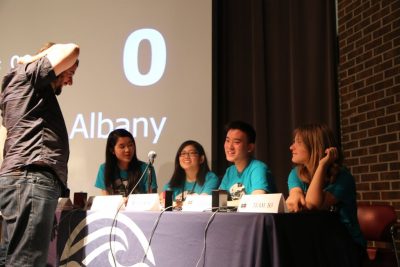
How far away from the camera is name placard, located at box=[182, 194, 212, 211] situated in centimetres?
180

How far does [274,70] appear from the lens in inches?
145

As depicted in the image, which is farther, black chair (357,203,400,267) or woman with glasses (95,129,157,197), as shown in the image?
woman with glasses (95,129,157,197)

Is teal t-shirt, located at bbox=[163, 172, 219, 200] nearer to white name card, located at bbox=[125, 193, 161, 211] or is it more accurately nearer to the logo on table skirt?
white name card, located at bbox=[125, 193, 161, 211]

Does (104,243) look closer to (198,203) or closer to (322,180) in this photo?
(198,203)

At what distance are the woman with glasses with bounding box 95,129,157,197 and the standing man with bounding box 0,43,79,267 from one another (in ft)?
3.74

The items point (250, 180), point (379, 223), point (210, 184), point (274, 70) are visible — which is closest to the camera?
point (379, 223)

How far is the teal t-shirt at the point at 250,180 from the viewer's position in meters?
2.45

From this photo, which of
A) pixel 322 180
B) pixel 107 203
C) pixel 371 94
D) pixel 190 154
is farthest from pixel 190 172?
pixel 371 94

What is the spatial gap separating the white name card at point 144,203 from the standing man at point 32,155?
406mm

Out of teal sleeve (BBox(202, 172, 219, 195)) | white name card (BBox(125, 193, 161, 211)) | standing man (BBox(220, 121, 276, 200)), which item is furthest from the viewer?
teal sleeve (BBox(202, 172, 219, 195))

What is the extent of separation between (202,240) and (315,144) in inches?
29.9

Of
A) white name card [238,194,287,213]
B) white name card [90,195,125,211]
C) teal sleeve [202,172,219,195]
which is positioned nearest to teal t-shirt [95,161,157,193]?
teal sleeve [202,172,219,195]

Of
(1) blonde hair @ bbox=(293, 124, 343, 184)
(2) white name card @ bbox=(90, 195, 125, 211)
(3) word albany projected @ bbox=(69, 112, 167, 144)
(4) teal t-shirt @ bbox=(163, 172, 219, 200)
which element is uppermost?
(3) word albany projected @ bbox=(69, 112, 167, 144)

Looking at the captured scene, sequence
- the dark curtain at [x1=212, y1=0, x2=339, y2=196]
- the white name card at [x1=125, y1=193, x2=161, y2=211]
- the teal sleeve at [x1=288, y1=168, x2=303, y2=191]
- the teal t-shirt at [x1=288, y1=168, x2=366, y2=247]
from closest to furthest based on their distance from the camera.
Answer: the teal t-shirt at [x1=288, y1=168, x2=366, y2=247]
the white name card at [x1=125, y1=193, x2=161, y2=211]
the teal sleeve at [x1=288, y1=168, x2=303, y2=191]
the dark curtain at [x1=212, y1=0, x2=339, y2=196]
